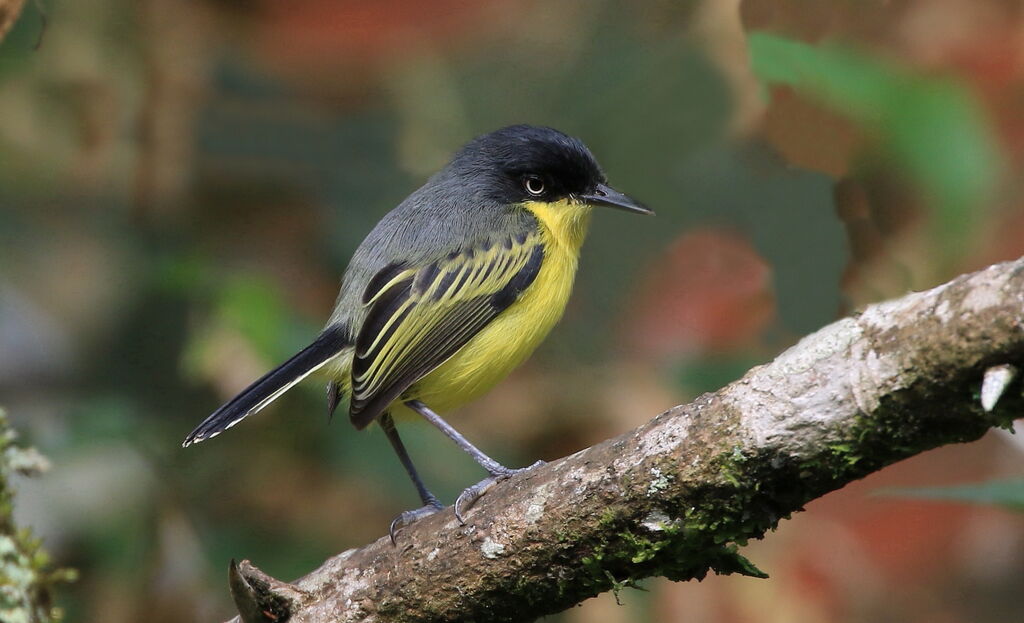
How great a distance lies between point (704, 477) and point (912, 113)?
2.79m

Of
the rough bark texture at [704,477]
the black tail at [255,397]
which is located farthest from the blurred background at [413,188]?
the rough bark texture at [704,477]

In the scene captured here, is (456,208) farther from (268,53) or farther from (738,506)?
(268,53)

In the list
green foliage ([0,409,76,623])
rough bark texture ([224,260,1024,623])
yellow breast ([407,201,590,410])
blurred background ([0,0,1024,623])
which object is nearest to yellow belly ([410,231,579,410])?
yellow breast ([407,201,590,410])

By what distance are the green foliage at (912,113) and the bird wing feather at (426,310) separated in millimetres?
1575

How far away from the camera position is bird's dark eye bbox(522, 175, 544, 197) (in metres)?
4.35

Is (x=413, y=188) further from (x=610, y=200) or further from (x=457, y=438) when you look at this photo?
(x=457, y=438)

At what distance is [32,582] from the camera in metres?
3.46

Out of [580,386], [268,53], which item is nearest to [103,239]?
[268,53]

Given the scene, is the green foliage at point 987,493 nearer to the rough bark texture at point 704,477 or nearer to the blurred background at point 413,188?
the rough bark texture at point 704,477

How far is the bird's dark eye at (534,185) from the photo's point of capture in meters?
4.35

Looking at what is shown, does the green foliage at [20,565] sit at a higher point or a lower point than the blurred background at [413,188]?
lower

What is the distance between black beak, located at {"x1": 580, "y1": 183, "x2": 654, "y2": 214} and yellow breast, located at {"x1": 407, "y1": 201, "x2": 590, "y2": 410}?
0.86ft

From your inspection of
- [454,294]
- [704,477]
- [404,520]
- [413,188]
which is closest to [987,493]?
[704,477]

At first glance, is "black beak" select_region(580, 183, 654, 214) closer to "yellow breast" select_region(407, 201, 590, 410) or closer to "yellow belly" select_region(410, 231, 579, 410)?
"yellow breast" select_region(407, 201, 590, 410)
